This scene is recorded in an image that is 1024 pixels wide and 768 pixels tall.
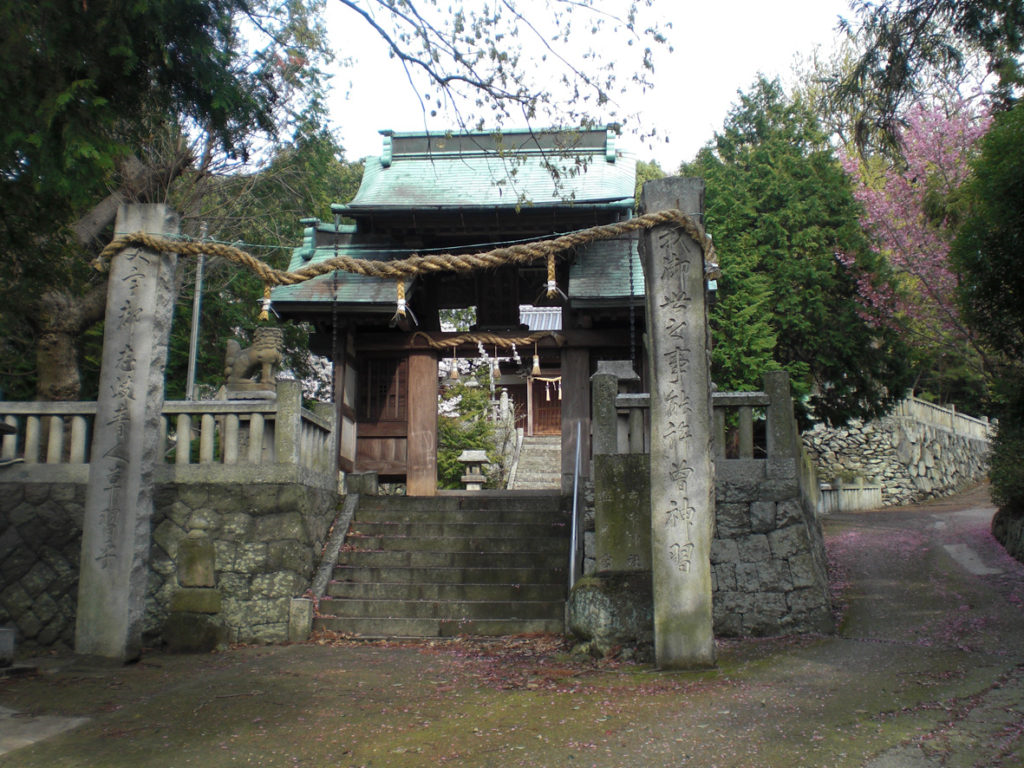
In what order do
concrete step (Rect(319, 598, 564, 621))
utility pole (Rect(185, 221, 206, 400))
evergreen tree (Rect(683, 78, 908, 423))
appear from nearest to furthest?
concrete step (Rect(319, 598, 564, 621)), utility pole (Rect(185, 221, 206, 400)), evergreen tree (Rect(683, 78, 908, 423))

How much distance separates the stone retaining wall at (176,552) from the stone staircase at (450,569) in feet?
2.37

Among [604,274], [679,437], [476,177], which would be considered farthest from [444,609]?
[476,177]

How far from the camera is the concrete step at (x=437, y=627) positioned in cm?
909

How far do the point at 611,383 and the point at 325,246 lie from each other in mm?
7513

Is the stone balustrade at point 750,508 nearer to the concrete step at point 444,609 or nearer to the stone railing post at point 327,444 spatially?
the concrete step at point 444,609

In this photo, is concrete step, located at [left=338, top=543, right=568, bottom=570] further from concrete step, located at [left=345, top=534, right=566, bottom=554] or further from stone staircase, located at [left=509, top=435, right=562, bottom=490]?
stone staircase, located at [left=509, top=435, right=562, bottom=490]

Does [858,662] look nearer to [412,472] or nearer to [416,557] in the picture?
[416,557]

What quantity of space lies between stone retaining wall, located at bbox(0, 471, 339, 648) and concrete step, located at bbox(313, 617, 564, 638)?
76cm

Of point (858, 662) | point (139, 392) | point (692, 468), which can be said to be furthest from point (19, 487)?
point (858, 662)

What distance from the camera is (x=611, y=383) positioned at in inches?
356

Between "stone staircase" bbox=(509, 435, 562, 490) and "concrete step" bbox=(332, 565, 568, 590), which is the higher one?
"stone staircase" bbox=(509, 435, 562, 490)

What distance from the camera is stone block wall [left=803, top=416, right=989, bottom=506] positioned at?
25125 mm

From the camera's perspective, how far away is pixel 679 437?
22.1 ft

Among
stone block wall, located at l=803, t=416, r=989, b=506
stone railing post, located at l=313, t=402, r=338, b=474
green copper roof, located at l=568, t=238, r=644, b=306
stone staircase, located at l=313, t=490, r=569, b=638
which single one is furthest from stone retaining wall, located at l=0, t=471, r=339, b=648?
stone block wall, located at l=803, t=416, r=989, b=506
